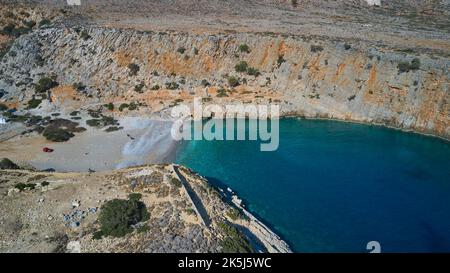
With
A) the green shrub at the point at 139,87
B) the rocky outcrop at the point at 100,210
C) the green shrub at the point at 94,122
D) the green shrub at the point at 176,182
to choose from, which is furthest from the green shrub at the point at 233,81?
the green shrub at the point at 176,182

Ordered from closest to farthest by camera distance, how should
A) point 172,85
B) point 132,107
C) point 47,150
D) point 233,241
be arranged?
point 233,241
point 47,150
point 132,107
point 172,85

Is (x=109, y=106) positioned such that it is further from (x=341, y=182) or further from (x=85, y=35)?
(x=341, y=182)

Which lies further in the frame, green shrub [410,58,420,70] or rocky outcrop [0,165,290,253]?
green shrub [410,58,420,70]

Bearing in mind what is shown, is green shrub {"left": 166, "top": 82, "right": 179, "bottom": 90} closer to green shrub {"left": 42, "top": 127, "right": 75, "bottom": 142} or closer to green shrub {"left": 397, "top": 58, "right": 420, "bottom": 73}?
green shrub {"left": 42, "top": 127, "right": 75, "bottom": 142}

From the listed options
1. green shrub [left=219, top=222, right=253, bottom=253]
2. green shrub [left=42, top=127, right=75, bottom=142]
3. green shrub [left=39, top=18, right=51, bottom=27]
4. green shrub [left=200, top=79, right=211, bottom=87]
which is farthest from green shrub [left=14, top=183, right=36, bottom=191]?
green shrub [left=39, top=18, right=51, bottom=27]

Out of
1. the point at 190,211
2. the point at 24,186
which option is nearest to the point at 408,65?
the point at 190,211
